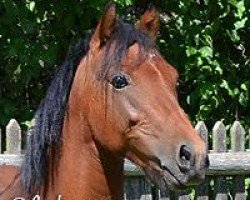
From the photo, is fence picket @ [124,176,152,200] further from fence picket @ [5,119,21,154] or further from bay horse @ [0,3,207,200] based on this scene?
bay horse @ [0,3,207,200]

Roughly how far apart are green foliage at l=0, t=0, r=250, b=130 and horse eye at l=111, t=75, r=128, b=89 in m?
2.30

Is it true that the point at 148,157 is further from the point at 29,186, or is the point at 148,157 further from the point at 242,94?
the point at 242,94

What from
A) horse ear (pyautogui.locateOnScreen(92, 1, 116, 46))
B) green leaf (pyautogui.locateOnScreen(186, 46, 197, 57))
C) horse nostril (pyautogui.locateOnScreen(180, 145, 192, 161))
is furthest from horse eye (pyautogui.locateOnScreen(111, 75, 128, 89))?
green leaf (pyautogui.locateOnScreen(186, 46, 197, 57))

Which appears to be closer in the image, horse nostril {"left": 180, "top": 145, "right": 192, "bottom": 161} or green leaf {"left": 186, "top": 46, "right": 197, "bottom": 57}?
horse nostril {"left": 180, "top": 145, "right": 192, "bottom": 161}

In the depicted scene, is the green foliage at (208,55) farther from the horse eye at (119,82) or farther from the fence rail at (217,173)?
the horse eye at (119,82)

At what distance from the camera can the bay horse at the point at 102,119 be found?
280 cm

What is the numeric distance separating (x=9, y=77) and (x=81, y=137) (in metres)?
3.05

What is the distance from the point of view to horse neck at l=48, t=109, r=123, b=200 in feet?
9.57

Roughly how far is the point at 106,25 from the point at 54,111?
378 millimetres

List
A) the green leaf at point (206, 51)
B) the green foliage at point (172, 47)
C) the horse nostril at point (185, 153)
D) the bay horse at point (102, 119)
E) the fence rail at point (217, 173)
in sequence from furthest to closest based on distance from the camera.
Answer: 1. the green leaf at point (206, 51)
2. the green foliage at point (172, 47)
3. the fence rail at point (217, 173)
4. the bay horse at point (102, 119)
5. the horse nostril at point (185, 153)

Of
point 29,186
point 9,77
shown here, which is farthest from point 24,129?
point 29,186

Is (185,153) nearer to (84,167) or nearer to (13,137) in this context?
(84,167)

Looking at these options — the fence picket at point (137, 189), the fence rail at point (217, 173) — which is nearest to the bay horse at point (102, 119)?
the fence rail at point (217, 173)

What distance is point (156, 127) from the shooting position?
9.10 feet
